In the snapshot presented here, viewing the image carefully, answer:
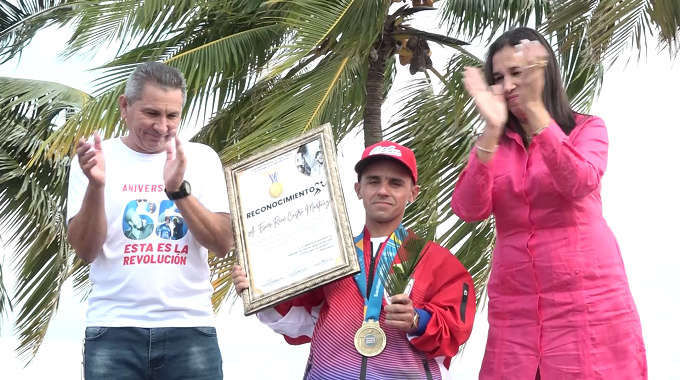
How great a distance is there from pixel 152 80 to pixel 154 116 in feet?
0.46

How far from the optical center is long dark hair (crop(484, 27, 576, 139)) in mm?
3408

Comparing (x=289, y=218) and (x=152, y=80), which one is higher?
(x=152, y=80)

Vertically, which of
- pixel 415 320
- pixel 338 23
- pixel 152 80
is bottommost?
pixel 415 320

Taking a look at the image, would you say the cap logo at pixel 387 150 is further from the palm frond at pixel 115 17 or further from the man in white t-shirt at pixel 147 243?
the palm frond at pixel 115 17

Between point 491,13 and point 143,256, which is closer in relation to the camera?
point 143,256

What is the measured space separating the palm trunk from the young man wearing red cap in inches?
212

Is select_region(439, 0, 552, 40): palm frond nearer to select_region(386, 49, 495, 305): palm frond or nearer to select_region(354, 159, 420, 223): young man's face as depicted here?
select_region(386, 49, 495, 305): palm frond

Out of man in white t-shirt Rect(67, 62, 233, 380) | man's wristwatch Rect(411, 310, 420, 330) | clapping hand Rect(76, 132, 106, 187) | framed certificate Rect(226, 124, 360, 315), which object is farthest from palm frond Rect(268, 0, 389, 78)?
man's wristwatch Rect(411, 310, 420, 330)

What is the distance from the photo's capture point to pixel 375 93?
31.9 feet

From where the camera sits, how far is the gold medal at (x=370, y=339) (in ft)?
11.9

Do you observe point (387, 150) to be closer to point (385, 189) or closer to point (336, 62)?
point (385, 189)

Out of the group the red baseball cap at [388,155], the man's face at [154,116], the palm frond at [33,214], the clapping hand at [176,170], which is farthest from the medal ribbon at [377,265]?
the palm frond at [33,214]

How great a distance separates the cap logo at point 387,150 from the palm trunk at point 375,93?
5.35 meters

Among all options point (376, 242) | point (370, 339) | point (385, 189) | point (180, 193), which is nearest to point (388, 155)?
point (385, 189)
